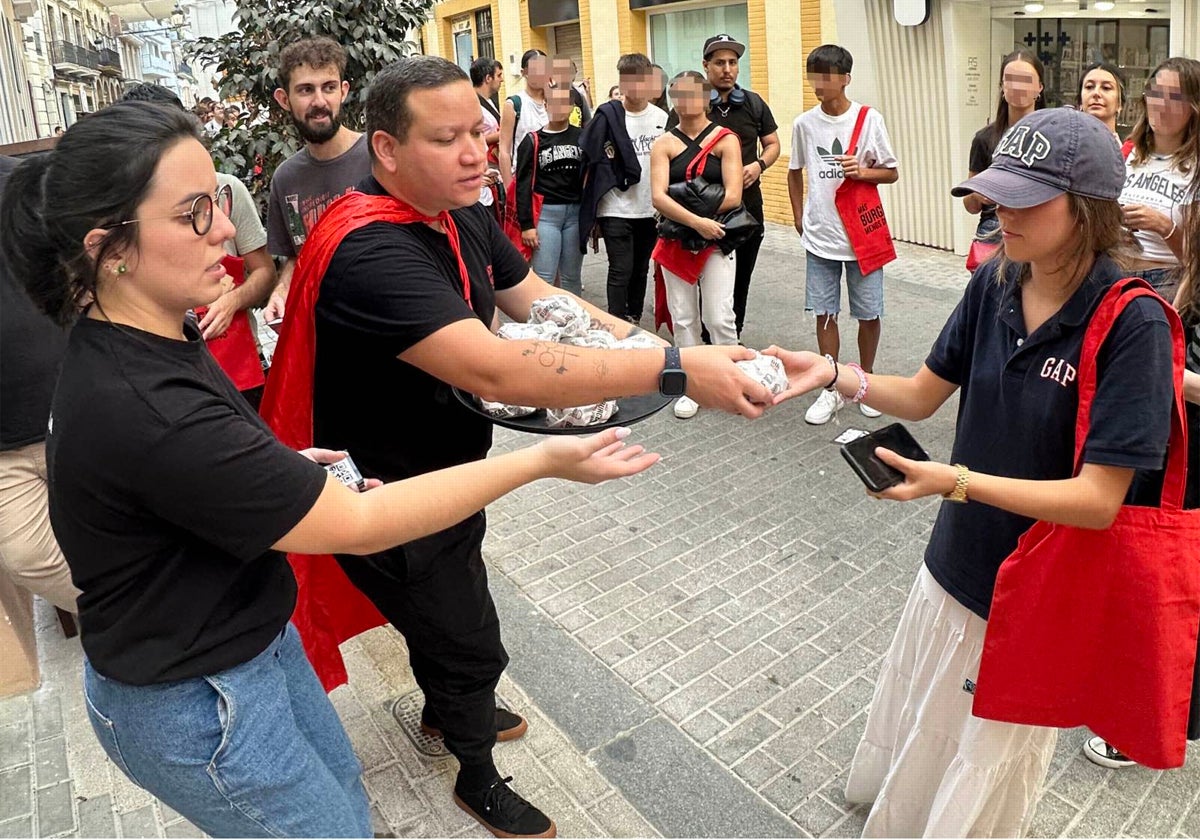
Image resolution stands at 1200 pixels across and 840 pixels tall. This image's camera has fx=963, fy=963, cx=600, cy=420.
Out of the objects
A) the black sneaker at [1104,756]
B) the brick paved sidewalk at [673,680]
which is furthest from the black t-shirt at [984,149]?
the black sneaker at [1104,756]

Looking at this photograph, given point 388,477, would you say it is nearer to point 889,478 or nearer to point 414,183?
point 414,183

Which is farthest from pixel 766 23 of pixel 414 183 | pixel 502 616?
pixel 414 183

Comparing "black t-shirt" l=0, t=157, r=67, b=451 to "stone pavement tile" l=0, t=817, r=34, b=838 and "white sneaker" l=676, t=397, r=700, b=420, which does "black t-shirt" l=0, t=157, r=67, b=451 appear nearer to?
"stone pavement tile" l=0, t=817, r=34, b=838

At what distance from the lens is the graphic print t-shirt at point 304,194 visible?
438 centimetres

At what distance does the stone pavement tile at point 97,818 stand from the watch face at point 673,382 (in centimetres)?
234

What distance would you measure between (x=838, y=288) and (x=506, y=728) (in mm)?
3928

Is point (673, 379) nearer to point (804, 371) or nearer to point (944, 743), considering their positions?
point (804, 371)

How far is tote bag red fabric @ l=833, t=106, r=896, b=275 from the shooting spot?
599 centimetres

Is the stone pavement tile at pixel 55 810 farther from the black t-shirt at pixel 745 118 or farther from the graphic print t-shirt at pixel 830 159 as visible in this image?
the black t-shirt at pixel 745 118

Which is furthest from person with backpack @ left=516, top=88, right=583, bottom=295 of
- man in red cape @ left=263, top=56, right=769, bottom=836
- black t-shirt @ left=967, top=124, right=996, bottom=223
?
man in red cape @ left=263, top=56, right=769, bottom=836

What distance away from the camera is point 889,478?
2152 millimetres

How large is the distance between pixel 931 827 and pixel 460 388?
1633mm

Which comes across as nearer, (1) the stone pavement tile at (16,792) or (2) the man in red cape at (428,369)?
(2) the man in red cape at (428,369)

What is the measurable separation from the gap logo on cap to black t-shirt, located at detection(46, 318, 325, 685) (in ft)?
5.36
